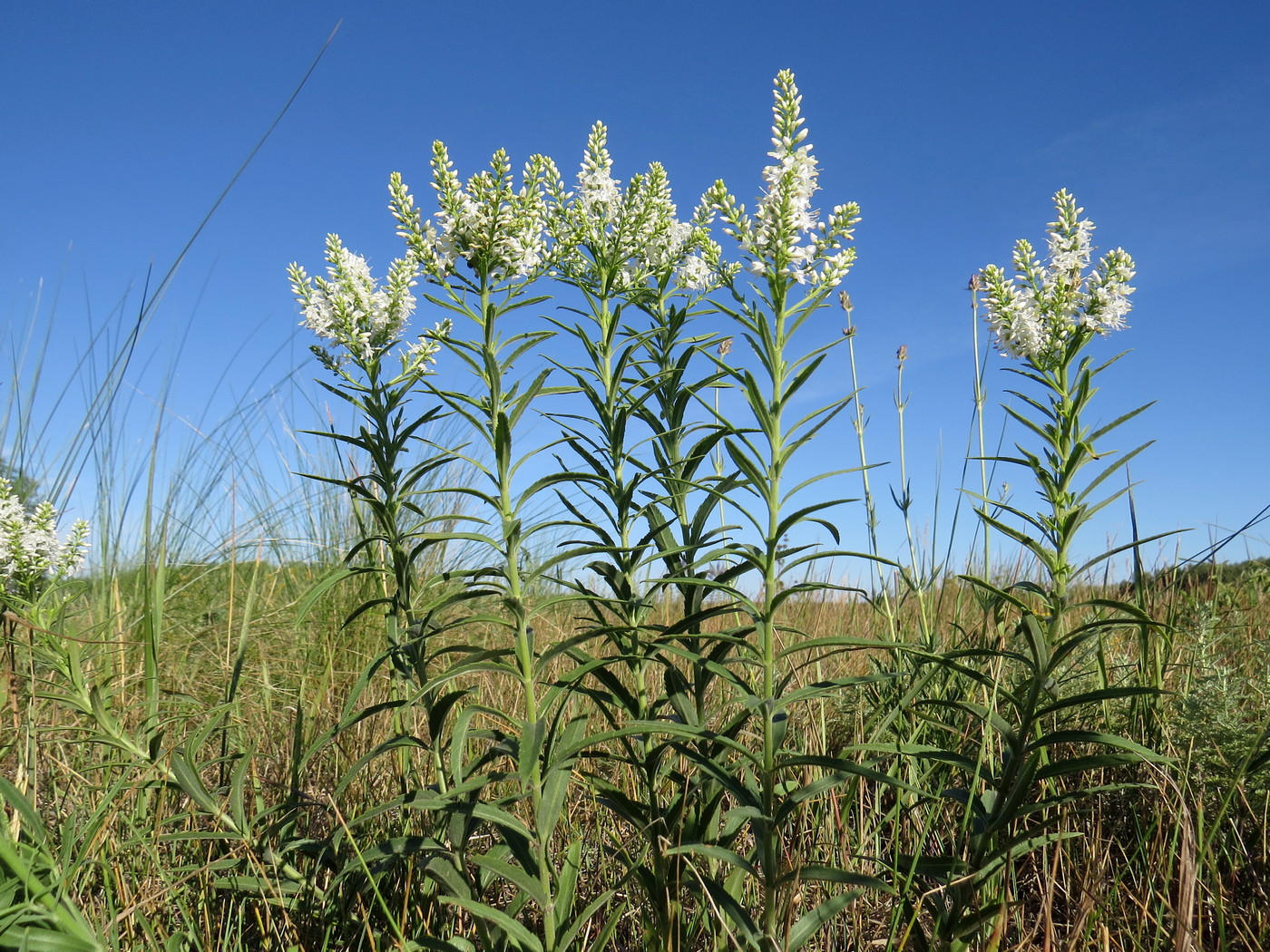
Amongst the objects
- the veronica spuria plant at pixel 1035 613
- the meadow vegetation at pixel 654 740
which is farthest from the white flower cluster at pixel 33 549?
the veronica spuria plant at pixel 1035 613

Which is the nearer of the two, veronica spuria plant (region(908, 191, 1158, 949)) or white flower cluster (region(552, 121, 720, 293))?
veronica spuria plant (region(908, 191, 1158, 949))

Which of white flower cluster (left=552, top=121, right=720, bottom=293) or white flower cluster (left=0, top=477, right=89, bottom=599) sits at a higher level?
white flower cluster (left=552, top=121, right=720, bottom=293)

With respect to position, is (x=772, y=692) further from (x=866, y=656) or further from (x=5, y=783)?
(x=866, y=656)

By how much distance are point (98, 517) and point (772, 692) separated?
4.31 meters

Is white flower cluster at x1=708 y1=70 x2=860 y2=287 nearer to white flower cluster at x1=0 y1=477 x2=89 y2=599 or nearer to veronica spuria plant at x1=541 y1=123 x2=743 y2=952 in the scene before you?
veronica spuria plant at x1=541 y1=123 x2=743 y2=952

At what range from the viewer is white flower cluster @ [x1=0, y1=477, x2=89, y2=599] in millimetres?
2451

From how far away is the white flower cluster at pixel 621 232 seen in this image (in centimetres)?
249

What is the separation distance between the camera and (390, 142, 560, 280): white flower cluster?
2.18 m

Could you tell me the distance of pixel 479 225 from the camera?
2180 mm

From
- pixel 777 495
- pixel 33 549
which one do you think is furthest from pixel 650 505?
pixel 33 549

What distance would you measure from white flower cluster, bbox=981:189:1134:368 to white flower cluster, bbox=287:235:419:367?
1715 mm

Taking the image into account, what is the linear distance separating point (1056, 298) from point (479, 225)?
Answer: 1557 mm

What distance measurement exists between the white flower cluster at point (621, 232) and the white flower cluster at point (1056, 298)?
81cm

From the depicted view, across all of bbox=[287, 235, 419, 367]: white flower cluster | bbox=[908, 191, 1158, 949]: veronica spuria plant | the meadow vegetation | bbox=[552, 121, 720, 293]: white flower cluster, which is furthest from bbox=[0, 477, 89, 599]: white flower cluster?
bbox=[908, 191, 1158, 949]: veronica spuria plant
